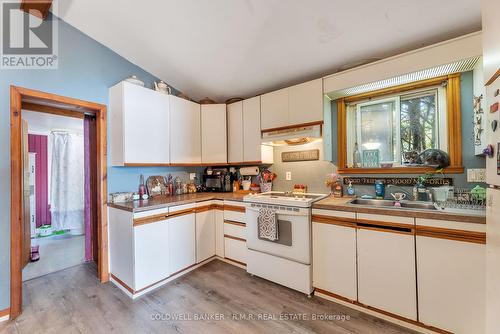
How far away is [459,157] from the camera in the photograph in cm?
179

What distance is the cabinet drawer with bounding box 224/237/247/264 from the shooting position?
2.49m

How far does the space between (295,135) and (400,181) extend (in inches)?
45.5

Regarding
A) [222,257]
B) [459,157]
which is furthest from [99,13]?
[459,157]

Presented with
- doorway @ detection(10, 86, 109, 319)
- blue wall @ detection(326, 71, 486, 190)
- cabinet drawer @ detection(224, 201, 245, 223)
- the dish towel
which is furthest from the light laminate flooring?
blue wall @ detection(326, 71, 486, 190)

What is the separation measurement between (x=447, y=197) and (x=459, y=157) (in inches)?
14.4

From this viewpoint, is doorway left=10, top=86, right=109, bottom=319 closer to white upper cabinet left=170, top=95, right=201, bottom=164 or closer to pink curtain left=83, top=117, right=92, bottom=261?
pink curtain left=83, top=117, right=92, bottom=261

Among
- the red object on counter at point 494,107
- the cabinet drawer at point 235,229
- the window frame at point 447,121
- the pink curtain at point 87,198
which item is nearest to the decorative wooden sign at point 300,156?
the window frame at point 447,121

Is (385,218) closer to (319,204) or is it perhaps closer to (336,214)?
(336,214)

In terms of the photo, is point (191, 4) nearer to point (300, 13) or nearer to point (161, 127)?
point (300, 13)

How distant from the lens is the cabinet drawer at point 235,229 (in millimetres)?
2488

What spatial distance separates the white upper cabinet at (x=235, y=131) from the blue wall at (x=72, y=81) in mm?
1092

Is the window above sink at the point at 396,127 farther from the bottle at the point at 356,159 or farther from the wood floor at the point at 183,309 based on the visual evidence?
the wood floor at the point at 183,309

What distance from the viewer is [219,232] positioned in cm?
271

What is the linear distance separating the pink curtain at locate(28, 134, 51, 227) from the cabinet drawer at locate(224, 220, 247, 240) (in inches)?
162
